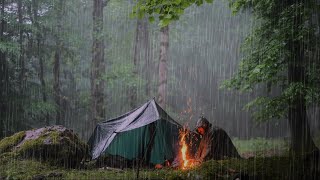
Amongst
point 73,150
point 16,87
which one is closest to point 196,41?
point 16,87

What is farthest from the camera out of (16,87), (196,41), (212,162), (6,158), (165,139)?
(196,41)

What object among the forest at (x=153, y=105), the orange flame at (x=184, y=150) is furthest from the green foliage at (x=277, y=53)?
the orange flame at (x=184, y=150)

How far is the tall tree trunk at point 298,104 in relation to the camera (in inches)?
416

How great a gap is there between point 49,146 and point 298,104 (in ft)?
25.9

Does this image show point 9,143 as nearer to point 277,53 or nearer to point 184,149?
point 184,149

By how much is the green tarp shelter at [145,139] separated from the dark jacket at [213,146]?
861 mm

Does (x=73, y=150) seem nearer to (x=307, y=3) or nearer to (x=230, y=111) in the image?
(x=307, y=3)

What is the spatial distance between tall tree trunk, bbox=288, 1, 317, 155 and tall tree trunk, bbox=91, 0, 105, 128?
29.7 ft

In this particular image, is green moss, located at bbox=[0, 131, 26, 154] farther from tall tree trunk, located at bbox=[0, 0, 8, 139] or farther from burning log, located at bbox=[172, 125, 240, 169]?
tall tree trunk, located at bbox=[0, 0, 8, 139]

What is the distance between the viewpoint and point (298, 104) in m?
11.0

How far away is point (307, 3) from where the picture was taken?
10.6 metres

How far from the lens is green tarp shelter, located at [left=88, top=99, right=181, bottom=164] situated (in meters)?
10.0

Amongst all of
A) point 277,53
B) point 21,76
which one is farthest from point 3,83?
point 277,53

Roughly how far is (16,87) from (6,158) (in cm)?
1059
